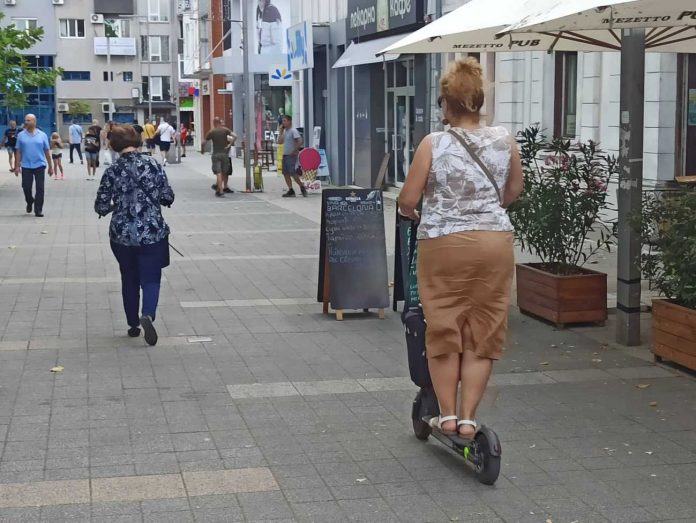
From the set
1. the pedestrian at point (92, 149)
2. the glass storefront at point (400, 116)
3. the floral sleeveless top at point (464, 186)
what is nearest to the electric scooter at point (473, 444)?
Result: the floral sleeveless top at point (464, 186)

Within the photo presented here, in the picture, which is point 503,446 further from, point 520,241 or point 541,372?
point 520,241

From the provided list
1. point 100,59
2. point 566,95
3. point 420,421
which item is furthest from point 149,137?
point 100,59

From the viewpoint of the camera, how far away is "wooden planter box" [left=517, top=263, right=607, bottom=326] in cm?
888

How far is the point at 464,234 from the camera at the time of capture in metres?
5.09

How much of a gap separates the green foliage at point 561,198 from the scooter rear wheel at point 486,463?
400 cm

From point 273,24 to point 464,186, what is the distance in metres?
32.8

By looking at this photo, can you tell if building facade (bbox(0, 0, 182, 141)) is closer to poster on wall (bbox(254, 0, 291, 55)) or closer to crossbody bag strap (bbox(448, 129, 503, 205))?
poster on wall (bbox(254, 0, 291, 55))

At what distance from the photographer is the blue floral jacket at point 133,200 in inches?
331

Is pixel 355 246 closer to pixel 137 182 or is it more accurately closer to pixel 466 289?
pixel 137 182

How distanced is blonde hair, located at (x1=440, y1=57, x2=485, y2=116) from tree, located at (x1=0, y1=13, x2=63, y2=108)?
23025 millimetres

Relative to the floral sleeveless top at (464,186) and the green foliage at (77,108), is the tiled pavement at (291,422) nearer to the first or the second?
the floral sleeveless top at (464,186)

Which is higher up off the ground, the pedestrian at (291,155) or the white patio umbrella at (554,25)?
the white patio umbrella at (554,25)

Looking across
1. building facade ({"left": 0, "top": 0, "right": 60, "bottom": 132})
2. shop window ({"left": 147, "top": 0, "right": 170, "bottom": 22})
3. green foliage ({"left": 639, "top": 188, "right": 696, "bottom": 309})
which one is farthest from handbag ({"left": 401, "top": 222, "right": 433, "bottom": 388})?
shop window ({"left": 147, "top": 0, "right": 170, "bottom": 22})

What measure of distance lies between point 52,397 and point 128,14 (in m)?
73.2
